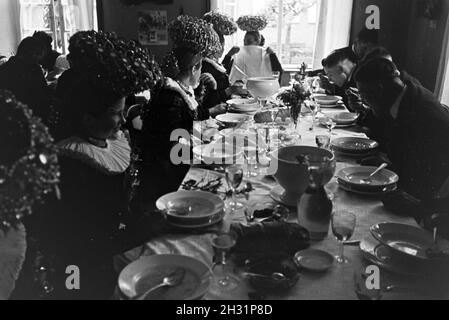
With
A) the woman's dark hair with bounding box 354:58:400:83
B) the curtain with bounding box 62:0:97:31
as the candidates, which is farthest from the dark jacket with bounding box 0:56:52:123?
the curtain with bounding box 62:0:97:31

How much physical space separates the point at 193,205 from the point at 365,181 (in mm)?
686

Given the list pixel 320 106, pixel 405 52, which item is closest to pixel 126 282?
pixel 320 106

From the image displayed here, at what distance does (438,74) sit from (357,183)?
277 centimetres

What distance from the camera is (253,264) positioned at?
1205mm

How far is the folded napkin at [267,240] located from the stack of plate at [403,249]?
0.59 feet

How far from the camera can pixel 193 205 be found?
5.18ft

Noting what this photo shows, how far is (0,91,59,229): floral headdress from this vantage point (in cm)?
87

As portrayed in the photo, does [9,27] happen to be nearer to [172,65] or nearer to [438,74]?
[172,65]

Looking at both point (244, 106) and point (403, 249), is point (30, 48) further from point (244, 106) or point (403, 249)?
point (403, 249)

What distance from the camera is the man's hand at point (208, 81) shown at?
3367 mm

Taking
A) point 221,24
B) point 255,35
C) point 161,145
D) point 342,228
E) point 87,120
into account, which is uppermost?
point 221,24

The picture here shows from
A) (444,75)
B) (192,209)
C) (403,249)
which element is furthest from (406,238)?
(444,75)

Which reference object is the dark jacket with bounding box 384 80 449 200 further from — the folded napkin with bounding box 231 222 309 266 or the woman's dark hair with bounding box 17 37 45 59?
the woman's dark hair with bounding box 17 37 45 59

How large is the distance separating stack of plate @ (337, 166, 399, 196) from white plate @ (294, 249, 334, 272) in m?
0.52
